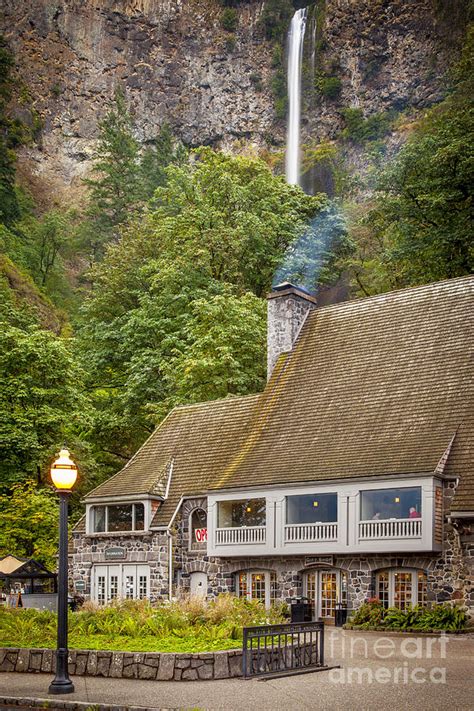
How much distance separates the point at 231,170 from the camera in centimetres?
5094

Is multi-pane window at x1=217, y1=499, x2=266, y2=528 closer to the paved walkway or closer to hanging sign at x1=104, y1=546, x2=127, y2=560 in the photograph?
hanging sign at x1=104, y1=546, x2=127, y2=560

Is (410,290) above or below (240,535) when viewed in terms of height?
above

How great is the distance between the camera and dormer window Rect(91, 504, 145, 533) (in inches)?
1164

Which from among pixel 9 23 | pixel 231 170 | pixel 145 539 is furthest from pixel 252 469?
pixel 9 23

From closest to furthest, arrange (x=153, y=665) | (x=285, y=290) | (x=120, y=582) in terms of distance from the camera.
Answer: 1. (x=153, y=665)
2. (x=120, y=582)
3. (x=285, y=290)

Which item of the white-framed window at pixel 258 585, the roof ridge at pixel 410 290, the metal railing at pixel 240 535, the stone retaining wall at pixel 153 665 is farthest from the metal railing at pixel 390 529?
the stone retaining wall at pixel 153 665

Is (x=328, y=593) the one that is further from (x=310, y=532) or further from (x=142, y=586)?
(x=142, y=586)

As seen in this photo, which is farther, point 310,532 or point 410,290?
point 410,290

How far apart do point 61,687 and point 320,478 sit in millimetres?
13310

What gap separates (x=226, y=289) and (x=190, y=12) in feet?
182

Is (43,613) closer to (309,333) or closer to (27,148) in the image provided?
(309,333)

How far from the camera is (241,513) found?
27.3 m

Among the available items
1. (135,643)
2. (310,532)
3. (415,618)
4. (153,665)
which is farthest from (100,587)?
(153,665)

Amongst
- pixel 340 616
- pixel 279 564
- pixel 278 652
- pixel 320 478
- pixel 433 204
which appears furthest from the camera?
pixel 433 204
